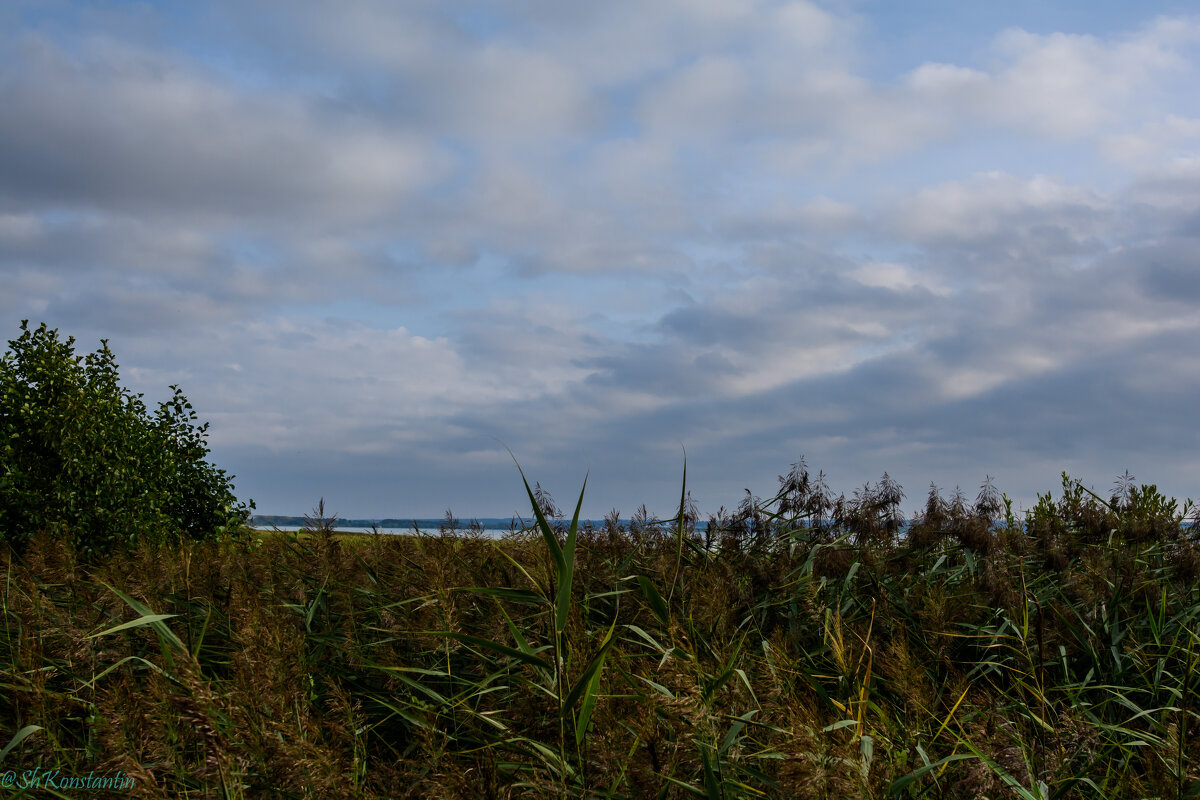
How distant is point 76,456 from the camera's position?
8.90 meters

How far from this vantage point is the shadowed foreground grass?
2.64 meters

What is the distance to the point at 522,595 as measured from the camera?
332 centimetres

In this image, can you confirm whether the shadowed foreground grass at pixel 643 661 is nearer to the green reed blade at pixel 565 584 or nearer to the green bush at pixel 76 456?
the green reed blade at pixel 565 584

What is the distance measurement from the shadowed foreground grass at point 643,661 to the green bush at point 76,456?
330 cm

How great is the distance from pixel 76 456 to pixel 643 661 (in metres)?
7.90

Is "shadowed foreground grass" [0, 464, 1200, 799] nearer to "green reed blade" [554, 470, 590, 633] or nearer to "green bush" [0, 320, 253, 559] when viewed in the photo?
"green reed blade" [554, 470, 590, 633]

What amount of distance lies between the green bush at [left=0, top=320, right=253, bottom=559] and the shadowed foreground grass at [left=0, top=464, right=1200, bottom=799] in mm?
3301

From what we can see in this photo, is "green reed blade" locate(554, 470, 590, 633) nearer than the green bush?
Yes

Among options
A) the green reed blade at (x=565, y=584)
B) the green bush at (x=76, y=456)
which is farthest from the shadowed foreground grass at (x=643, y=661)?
the green bush at (x=76, y=456)

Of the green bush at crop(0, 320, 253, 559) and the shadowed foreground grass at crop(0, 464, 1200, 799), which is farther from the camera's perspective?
the green bush at crop(0, 320, 253, 559)

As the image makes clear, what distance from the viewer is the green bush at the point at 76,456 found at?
8914mm

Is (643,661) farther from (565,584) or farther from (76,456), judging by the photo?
(76,456)

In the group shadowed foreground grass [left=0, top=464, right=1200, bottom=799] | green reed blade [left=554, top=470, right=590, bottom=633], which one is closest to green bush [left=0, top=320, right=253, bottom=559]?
shadowed foreground grass [left=0, top=464, right=1200, bottom=799]

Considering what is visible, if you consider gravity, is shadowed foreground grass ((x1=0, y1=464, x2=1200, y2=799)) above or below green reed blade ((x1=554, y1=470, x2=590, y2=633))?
below
